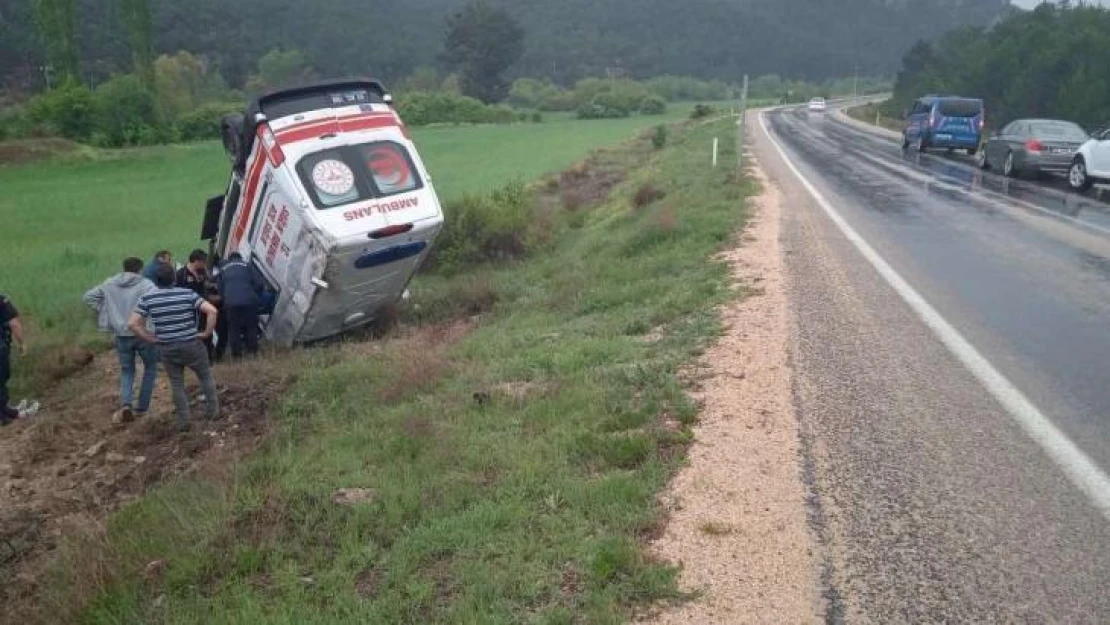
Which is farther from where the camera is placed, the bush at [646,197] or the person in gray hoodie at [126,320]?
the bush at [646,197]

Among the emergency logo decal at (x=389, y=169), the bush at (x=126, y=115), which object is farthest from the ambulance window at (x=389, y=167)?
Result: the bush at (x=126, y=115)

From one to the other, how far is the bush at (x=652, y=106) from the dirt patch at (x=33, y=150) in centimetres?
6579

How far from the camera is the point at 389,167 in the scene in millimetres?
10391

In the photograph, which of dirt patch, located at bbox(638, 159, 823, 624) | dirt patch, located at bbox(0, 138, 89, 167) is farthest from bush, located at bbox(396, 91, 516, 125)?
dirt patch, located at bbox(638, 159, 823, 624)

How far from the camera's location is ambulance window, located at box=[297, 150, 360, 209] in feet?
32.2

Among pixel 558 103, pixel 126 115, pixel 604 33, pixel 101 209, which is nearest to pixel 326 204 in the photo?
pixel 101 209

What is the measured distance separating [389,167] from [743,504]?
283 inches

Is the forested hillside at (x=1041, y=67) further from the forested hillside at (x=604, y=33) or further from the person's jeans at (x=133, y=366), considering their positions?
the forested hillside at (x=604, y=33)

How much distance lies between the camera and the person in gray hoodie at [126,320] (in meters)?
8.26

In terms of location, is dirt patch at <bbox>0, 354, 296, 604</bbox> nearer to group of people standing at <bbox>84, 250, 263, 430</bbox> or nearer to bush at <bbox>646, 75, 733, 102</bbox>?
group of people standing at <bbox>84, 250, 263, 430</bbox>

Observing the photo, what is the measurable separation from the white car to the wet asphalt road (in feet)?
18.1

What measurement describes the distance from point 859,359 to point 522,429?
8.51 feet

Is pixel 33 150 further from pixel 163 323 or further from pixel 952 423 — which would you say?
pixel 952 423

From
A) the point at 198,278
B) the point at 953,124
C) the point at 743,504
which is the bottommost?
the point at 198,278
